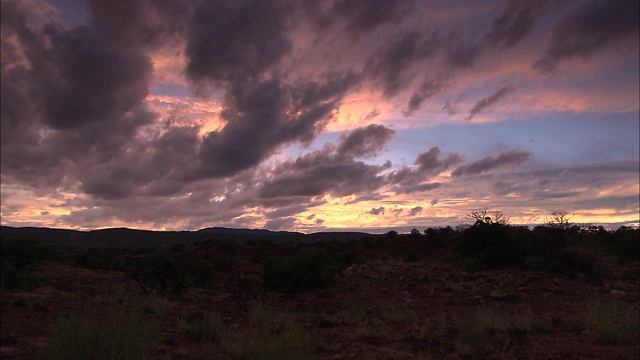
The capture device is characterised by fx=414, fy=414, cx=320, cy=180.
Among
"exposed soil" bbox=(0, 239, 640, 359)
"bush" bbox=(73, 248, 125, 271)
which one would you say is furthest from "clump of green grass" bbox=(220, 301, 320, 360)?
"bush" bbox=(73, 248, 125, 271)

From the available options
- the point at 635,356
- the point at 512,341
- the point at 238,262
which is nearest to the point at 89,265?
the point at 238,262

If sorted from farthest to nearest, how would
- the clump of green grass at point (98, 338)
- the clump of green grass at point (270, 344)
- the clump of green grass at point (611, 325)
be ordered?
the clump of green grass at point (611, 325)
the clump of green grass at point (270, 344)
the clump of green grass at point (98, 338)

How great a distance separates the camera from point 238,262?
2744 centimetres

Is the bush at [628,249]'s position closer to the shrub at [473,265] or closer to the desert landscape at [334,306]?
the desert landscape at [334,306]

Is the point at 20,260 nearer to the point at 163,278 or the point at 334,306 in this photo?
the point at 163,278

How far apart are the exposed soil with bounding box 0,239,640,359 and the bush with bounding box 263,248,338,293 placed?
0.66 m

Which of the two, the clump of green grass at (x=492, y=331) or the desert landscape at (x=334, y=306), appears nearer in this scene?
the desert landscape at (x=334, y=306)

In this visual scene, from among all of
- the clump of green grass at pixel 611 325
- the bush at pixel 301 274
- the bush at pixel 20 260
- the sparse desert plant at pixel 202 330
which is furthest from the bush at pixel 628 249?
the bush at pixel 20 260

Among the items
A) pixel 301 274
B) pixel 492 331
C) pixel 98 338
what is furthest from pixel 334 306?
pixel 98 338

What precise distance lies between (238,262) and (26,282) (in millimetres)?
13669

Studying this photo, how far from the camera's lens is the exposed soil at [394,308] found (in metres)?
8.84

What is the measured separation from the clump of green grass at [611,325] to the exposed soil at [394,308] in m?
0.13

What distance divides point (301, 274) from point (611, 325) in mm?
12069

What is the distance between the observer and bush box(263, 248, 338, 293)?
18.8 m
